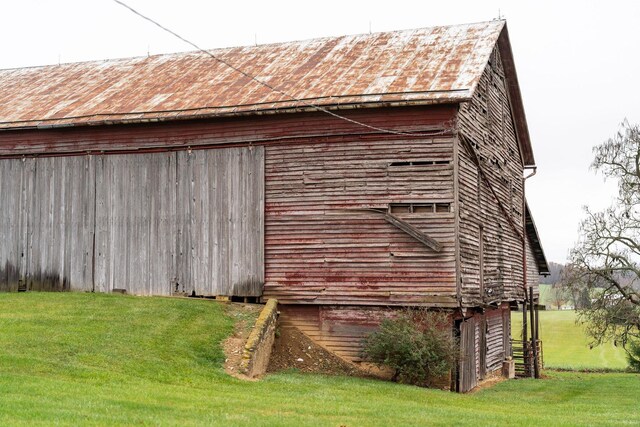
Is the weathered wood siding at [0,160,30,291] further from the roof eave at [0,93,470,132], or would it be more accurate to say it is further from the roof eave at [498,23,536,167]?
the roof eave at [498,23,536,167]

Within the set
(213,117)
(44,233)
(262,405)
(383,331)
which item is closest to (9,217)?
(44,233)

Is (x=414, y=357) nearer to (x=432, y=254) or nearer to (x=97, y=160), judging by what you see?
(x=432, y=254)

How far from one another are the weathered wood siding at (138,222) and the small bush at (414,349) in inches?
170

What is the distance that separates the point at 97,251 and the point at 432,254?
10.1m

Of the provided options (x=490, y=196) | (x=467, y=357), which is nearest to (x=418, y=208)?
(x=467, y=357)

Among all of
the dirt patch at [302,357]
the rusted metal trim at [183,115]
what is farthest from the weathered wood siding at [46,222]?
the dirt patch at [302,357]

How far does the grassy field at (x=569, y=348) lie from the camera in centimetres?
5569

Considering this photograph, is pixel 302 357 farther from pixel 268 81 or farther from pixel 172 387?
pixel 268 81

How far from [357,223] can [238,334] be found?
4.40m

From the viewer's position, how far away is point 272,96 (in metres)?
24.0

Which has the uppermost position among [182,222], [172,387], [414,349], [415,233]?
[182,222]

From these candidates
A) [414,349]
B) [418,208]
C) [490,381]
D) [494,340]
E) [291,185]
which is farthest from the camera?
[494,340]

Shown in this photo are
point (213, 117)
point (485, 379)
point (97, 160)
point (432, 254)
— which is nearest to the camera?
point (432, 254)

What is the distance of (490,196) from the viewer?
26.7m
